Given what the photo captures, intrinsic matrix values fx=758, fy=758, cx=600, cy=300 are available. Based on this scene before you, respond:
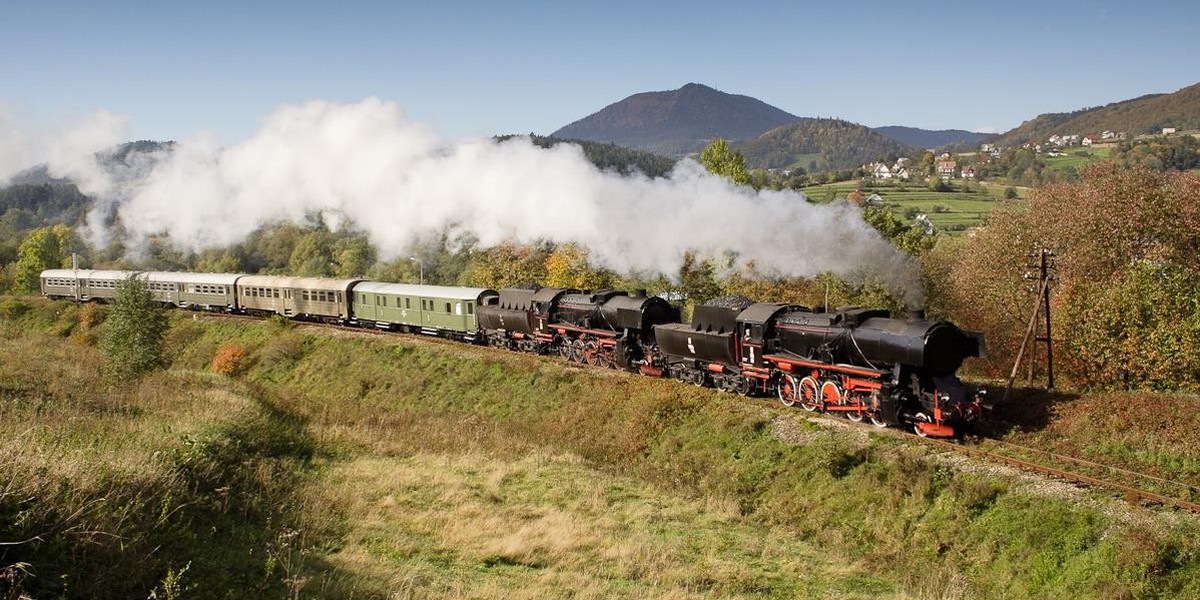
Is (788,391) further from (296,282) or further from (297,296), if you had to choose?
(296,282)

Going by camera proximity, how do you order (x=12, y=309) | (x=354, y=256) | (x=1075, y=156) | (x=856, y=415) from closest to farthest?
(x=856, y=415), (x=12, y=309), (x=354, y=256), (x=1075, y=156)

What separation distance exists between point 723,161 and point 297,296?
2655cm

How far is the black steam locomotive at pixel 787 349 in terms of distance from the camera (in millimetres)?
18297

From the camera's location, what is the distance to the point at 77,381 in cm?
2312

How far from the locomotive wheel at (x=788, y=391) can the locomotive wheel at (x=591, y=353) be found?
822 centimetres

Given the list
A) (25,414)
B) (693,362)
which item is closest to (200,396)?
(25,414)

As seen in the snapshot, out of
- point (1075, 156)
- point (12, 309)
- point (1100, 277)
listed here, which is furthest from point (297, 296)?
point (1075, 156)

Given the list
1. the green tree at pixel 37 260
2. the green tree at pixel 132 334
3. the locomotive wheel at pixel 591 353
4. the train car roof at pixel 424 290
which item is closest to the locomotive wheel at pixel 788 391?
the locomotive wheel at pixel 591 353

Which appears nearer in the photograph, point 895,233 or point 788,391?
point 788,391

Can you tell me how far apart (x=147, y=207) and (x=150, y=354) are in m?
68.5

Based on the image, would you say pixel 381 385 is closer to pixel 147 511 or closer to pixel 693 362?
pixel 693 362

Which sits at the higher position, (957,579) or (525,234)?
(525,234)

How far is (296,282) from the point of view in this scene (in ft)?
145

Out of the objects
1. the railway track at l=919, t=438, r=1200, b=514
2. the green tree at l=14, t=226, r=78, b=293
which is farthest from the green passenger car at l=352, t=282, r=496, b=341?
the green tree at l=14, t=226, r=78, b=293
